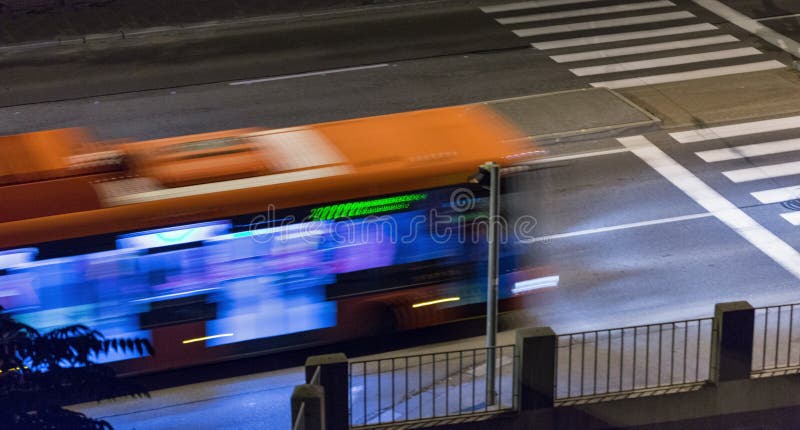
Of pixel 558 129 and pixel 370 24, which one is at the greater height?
pixel 370 24

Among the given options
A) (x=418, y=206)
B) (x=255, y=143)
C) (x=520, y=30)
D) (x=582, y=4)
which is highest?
(x=582, y=4)

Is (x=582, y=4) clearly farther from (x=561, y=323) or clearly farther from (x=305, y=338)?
(x=305, y=338)

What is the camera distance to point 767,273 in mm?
16406

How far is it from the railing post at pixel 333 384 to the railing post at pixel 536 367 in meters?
1.88

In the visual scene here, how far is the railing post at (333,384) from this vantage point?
11.9 metres

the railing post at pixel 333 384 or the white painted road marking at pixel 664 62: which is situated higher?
the white painted road marking at pixel 664 62

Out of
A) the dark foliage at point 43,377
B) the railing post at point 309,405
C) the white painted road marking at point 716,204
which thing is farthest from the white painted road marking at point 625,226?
the dark foliage at point 43,377

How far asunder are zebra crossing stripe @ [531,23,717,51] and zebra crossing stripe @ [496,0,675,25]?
5.36 ft

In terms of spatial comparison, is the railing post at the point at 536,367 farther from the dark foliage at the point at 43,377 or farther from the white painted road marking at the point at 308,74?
the white painted road marking at the point at 308,74

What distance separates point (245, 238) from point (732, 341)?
5.59 m

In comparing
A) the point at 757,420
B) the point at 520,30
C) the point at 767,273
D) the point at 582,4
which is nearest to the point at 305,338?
the point at 757,420

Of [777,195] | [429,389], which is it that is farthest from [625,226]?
[429,389]

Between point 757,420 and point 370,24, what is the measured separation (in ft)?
54.6

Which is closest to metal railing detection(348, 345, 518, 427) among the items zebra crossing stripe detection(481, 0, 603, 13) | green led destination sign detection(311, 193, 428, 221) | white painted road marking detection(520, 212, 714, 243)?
green led destination sign detection(311, 193, 428, 221)
